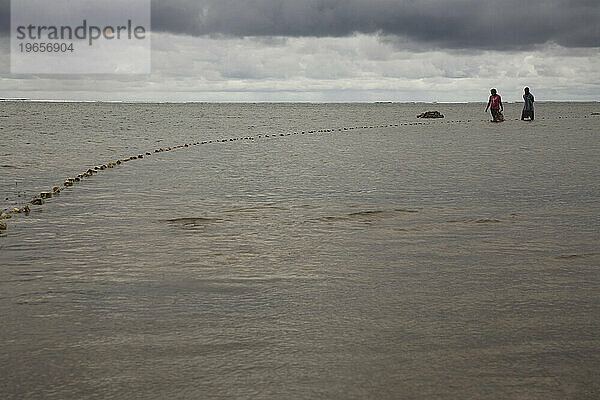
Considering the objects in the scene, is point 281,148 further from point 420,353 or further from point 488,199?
point 420,353

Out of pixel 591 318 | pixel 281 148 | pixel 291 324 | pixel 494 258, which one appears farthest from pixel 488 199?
pixel 281 148

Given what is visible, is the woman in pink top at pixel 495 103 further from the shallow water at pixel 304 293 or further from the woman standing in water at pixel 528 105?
the shallow water at pixel 304 293

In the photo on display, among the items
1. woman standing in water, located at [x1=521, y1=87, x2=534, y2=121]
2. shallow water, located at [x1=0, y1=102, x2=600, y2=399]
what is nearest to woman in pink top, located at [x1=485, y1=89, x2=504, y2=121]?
woman standing in water, located at [x1=521, y1=87, x2=534, y2=121]

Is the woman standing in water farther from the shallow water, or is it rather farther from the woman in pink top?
the shallow water

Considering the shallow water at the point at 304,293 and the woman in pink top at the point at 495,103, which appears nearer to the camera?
the shallow water at the point at 304,293

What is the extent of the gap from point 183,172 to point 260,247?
28.3 feet

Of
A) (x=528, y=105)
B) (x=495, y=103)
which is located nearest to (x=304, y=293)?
(x=495, y=103)

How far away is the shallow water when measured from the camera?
3.88 m

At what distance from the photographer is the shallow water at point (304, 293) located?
12.7 feet

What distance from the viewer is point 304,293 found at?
5605 mm

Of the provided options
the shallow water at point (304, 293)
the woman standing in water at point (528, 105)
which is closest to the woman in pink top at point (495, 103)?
the woman standing in water at point (528, 105)

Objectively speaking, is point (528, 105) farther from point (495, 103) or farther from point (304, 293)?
point (304, 293)

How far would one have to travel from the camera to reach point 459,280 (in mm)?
5953

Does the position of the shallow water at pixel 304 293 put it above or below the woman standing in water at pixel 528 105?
below
